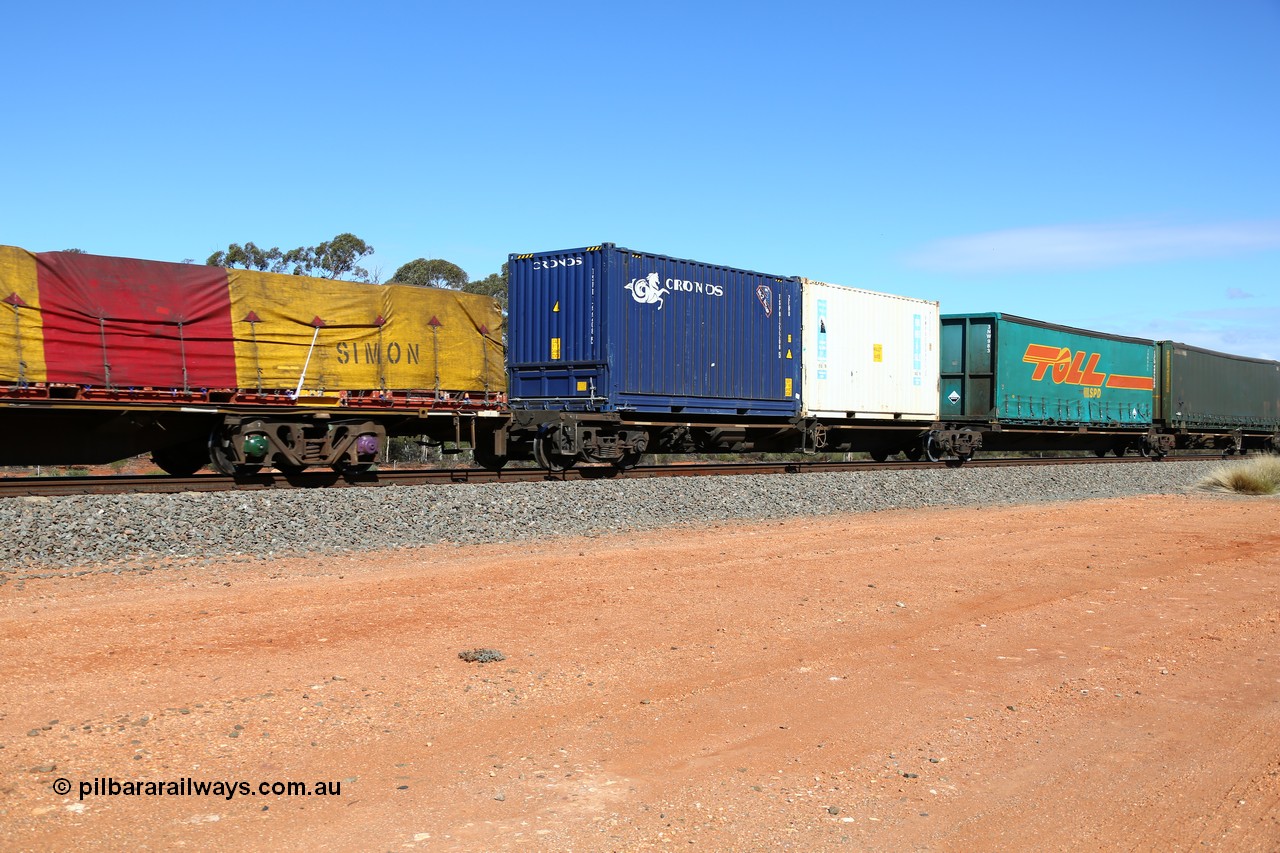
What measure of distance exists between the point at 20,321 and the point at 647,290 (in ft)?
28.5

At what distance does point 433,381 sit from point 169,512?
5827mm

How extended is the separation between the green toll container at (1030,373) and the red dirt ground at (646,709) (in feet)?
50.2

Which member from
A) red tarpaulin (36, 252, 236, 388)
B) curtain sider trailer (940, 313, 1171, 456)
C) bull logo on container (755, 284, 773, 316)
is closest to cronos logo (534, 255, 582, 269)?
bull logo on container (755, 284, 773, 316)

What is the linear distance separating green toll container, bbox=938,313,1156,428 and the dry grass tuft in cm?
420

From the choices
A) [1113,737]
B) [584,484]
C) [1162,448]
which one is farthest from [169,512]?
[1162,448]

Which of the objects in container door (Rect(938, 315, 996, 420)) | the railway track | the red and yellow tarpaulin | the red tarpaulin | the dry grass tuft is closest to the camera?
the railway track

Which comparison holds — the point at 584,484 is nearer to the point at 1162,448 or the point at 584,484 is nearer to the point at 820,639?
the point at 820,639

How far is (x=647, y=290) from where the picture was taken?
17.2 metres

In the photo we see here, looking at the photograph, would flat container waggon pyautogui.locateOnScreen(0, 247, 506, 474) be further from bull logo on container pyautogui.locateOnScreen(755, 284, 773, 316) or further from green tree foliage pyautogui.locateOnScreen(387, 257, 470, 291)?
green tree foliage pyautogui.locateOnScreen(387, 257, 470, 291)

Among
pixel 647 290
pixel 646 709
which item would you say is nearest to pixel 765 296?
pixel 647 290

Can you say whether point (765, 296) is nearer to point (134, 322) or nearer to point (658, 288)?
point (658, 288)

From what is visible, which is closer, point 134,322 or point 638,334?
point 134,322

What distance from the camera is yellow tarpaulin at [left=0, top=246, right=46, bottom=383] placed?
41.1ft

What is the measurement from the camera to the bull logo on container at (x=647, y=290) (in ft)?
55.6
